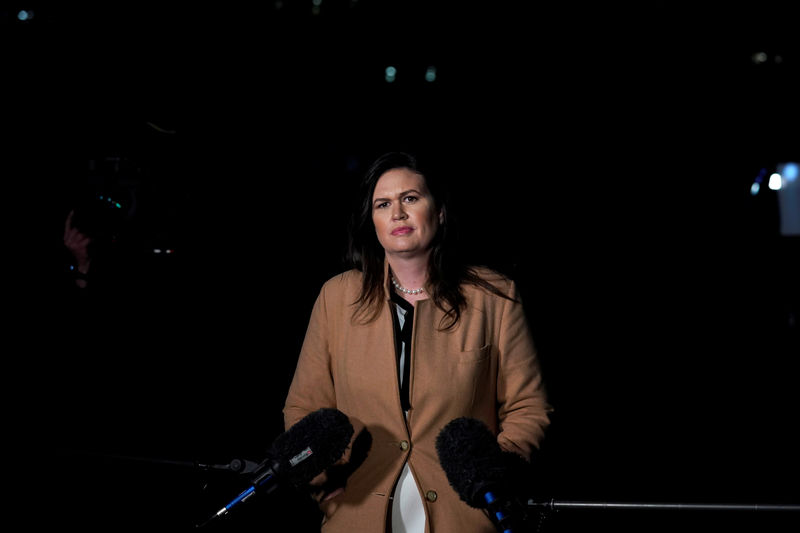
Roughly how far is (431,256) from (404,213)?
0.20 meters

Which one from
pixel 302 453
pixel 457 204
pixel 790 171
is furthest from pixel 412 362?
pixel 790 171

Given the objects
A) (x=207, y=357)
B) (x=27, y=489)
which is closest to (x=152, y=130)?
(x=207, y=357)

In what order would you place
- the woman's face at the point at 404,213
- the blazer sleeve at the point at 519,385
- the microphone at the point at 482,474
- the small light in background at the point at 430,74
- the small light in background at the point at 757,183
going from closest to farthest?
1. the microphone at the point at 482,474
2. the blazer sleeve at the point at 519,385
3. the woman's face at the point at 404,213
4. the small light in background at the point at 757,183
5. the small light in background at the point at 430,74

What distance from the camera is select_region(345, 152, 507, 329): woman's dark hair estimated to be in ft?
7.38

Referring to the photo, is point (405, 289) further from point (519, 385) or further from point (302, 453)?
point (302, 453)

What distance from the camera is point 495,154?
195 inches

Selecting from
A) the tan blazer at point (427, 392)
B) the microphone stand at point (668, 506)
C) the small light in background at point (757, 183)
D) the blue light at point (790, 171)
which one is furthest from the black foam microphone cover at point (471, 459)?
the blue light at point (790, 171)

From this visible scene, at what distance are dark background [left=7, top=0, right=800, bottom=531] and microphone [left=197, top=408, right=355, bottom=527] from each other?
25.6 inches

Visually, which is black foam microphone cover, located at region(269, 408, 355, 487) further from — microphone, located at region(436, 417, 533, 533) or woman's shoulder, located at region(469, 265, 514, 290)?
woman's shoulder, located at region(469, 265, 514, 290)

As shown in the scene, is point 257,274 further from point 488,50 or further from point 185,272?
point 488,50

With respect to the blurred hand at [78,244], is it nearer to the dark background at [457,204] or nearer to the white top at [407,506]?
the dark background at [457,204]

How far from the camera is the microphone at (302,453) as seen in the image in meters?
1.64

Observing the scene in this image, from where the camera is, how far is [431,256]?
92.8 inches

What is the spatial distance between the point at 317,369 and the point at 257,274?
156cm
